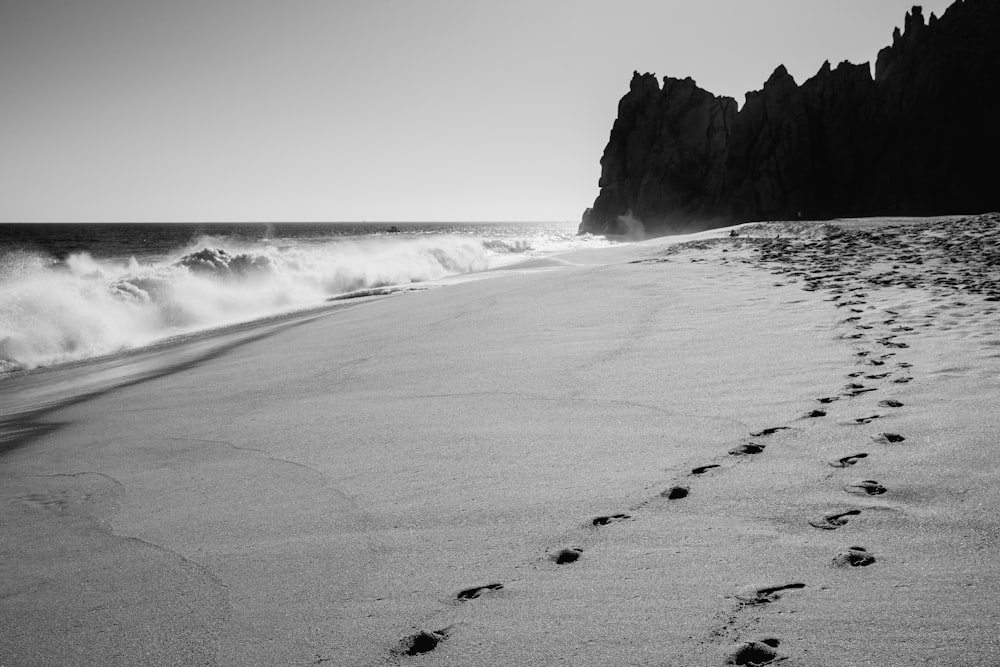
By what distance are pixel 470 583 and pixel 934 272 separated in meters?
8.74

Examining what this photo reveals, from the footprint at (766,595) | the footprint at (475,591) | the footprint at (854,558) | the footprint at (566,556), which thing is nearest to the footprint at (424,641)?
the footprint at (475,591)

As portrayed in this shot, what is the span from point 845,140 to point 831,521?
187 feet

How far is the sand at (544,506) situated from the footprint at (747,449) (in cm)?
3

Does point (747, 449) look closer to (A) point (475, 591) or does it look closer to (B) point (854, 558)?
(B) point (854, 558)

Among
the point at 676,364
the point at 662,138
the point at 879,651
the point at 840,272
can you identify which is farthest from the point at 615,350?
the point at 662,138

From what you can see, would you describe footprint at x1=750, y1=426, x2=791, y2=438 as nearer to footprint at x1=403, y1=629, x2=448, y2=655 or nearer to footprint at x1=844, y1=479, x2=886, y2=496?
footprint at x1=844, y1=479, x2=886, y2=496

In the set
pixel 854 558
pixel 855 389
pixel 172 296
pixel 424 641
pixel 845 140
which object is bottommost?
pixel 424 641

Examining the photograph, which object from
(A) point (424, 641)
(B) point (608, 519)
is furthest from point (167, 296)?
(A) point (424, 641)

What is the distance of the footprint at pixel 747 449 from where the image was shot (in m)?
3.01

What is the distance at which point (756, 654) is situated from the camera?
1.58 metres

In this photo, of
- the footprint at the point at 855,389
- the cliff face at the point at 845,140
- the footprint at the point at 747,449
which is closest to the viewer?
the footprint at the point at 747,449

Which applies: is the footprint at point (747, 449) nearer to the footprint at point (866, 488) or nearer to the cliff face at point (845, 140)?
the footprint at point (866, 488)

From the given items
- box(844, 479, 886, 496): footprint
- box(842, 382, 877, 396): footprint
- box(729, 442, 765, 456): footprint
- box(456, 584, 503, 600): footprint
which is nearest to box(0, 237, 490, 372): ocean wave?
box(456, 584, 503, 600): footprint

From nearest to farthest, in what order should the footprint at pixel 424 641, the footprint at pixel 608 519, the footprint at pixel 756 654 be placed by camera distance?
the footprint at pixel 756 654 → the footprint at pixel 424 641 → the footprint at pixel 608 519
